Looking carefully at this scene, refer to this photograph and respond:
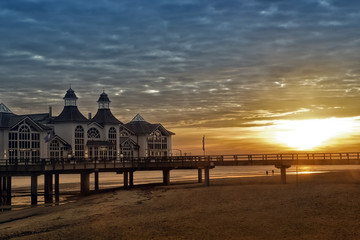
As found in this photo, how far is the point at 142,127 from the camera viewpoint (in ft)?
278

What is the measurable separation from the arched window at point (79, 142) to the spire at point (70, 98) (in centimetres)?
497

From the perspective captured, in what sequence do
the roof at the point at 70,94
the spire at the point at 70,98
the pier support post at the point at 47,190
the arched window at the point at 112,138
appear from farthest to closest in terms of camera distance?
the arched window at the point at 112,138
the roof at the point at 70,94
the spire at the point at 70,98
the pier support post at the point at 47,190

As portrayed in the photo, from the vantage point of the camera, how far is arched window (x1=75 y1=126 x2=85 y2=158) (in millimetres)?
70600

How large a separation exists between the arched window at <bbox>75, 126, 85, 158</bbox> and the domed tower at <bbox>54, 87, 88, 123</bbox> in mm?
1564

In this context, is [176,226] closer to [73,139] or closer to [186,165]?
[186,165]

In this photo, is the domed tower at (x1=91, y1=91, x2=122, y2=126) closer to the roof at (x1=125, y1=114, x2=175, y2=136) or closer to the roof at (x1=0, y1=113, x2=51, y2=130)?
the roof at (x1=125, y1=114, x2=175, y2=136)

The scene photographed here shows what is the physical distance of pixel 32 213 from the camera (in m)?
37.2

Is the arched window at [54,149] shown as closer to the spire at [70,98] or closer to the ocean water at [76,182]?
the ocean water at [76,182]

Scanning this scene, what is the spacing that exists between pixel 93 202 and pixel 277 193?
1650 cm

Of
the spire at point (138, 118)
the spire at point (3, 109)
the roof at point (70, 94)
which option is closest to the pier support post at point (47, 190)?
the spire at point (3, 109)

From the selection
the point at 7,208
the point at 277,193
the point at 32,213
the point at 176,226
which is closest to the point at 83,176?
the point at 7,208

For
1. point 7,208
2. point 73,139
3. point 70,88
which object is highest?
point 70,88

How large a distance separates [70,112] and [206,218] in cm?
4837

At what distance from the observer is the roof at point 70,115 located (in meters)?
70.7
